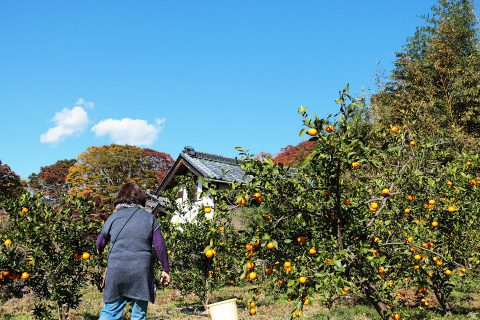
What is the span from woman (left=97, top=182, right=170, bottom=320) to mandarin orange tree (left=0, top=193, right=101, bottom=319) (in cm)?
194

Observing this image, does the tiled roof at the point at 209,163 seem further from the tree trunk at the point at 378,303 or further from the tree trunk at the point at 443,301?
the tree trunk at the point at 378,303

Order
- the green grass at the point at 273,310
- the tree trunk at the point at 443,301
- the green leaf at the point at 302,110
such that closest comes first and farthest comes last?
1. the green leaf at the point at 302,110
2. the tree trunk at the point at 443,301
3. the green grass at the point at 273,310

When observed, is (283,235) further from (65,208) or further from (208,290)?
(208,290)

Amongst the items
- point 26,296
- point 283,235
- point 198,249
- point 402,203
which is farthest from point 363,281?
point 26,296

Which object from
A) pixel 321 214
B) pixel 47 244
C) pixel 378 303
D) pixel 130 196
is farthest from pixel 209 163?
pixel 321 214

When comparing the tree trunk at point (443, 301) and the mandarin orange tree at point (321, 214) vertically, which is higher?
the mandarin orange tree at point (321, 214)

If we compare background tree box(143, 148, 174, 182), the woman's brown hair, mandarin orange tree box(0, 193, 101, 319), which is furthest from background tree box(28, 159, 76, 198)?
the woman's brown hair

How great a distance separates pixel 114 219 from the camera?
3809 mm

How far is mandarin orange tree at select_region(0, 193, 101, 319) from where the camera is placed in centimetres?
534

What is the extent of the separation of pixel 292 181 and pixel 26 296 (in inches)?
406

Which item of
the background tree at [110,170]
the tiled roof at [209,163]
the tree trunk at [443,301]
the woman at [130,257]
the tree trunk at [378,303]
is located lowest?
the tree trunk at [443,301]

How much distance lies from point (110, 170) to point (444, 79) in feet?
89.3

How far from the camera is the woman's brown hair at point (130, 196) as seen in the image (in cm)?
393

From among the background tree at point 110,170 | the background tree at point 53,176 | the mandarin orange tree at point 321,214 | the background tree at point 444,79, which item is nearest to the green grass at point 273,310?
the mandarin orange tree at point 321,214
